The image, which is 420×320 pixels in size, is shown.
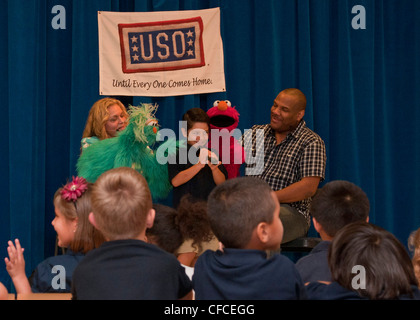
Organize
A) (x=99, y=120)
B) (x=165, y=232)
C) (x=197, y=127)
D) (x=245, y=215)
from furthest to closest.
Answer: (x=99, y=120) < (x=197, y=127) < (x=165, y=232) < (x=245, y=215)

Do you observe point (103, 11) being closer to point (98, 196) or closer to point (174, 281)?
point (98, 196)

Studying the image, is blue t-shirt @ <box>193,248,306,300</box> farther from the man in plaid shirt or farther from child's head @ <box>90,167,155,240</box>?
the man in plaid shirt

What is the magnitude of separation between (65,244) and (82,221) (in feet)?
0.42

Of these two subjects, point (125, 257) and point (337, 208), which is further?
point (337, 208)

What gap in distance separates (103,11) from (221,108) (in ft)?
3.67

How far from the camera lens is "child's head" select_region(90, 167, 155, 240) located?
57.9 inches

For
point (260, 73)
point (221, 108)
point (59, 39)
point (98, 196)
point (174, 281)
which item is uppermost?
point (59, 39)

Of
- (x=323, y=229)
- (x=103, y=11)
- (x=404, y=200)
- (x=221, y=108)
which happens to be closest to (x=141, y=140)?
(x=221, y=108)

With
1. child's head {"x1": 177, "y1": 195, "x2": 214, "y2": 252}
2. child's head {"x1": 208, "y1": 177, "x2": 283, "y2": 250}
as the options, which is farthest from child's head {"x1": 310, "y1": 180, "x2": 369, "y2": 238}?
child's head {"x1": 208, "y1": 177, "x2": 283, "y2": 250}

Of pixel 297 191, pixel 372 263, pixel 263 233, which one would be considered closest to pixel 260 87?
pixel 297 191

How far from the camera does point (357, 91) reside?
3695mm

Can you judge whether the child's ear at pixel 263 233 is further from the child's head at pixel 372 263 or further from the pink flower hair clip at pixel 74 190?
the pink flower hair clip at pixel 74 190

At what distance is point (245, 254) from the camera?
1392 mm

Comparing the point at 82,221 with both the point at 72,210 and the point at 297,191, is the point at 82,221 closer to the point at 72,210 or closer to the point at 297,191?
the point at 72,210
